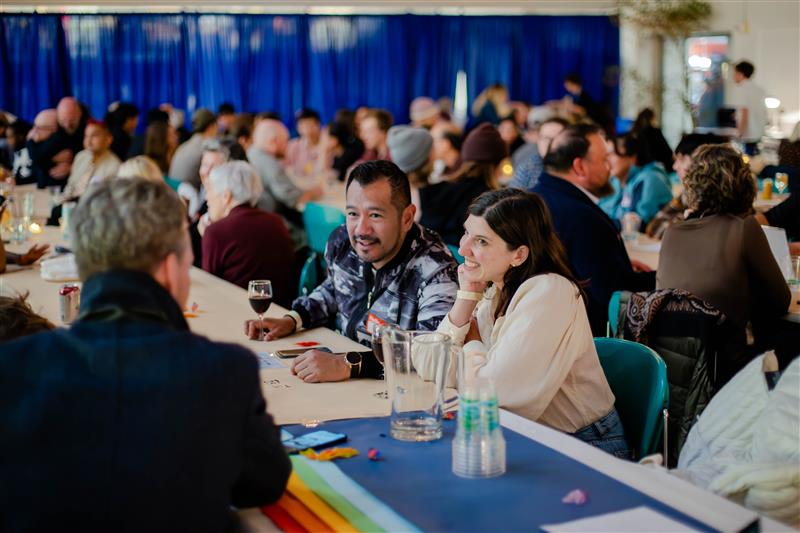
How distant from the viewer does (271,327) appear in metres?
3.21

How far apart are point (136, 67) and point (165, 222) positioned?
44.1ft

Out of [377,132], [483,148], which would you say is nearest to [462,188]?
[483,148]

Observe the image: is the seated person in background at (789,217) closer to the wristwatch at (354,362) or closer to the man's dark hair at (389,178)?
the man's dark hair at (389,178)

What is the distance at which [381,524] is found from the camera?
1551mm

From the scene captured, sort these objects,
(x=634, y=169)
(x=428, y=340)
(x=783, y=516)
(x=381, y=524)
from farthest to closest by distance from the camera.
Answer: (x=634, y=169) → (x=428, y=340) → (x=783, y=516) → (x=381, y=524)

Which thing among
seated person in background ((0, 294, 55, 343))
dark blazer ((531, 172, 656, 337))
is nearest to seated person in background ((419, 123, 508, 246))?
dark blazer ((531, 172, 656, 337))

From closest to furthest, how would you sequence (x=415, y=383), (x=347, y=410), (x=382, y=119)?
(x=415, y=383), (x=347, y=410), (x=382, y=119)

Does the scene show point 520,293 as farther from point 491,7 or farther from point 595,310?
point 491,7

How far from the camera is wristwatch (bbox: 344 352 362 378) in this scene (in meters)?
2.65

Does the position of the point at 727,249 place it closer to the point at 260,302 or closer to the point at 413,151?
the point at 260,302

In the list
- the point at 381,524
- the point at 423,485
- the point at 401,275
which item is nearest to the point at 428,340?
the point at 423,485

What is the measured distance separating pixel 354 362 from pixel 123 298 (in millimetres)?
1255

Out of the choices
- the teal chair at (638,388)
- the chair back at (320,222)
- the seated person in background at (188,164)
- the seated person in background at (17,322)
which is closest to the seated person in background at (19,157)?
the seated person in background at (188,164)

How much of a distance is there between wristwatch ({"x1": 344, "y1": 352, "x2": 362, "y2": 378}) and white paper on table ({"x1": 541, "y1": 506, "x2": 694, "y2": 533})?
3.90ft
